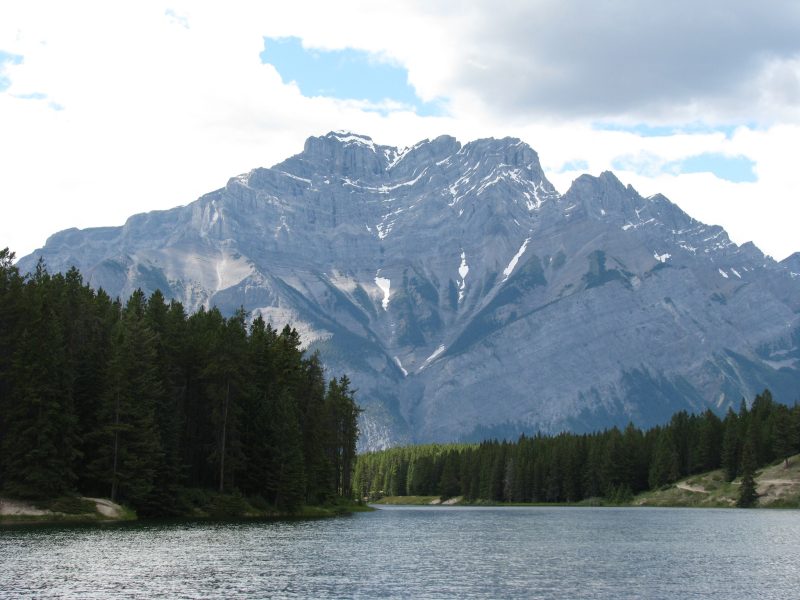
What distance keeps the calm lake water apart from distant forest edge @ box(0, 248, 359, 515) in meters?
9.14

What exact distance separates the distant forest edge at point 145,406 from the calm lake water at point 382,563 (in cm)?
914

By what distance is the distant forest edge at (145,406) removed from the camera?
98375 mm

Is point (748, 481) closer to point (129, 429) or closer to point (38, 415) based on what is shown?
point (129, 429)

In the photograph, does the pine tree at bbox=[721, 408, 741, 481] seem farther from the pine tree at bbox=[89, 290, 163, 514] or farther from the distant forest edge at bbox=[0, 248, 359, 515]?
the pine tree at bbox=[89, 290, 163, 514]

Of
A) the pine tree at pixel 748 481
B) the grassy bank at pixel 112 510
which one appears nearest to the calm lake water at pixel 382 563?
the grassy bank at pixel 112 510

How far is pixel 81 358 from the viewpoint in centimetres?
10912

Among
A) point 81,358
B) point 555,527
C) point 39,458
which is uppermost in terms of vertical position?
point 81,358

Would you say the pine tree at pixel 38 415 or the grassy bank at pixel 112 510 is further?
the pine tree at pixel 38 415

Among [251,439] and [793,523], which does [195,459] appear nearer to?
[251,439]

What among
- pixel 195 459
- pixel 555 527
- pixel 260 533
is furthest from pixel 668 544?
pixel 195 459

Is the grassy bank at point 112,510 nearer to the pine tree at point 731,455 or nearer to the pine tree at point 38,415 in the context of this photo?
the pine tree at point 38,415

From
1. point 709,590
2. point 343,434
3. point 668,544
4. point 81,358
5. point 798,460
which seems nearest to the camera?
point 709,590

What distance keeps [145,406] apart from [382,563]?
44.0 m

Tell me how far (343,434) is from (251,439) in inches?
1882
